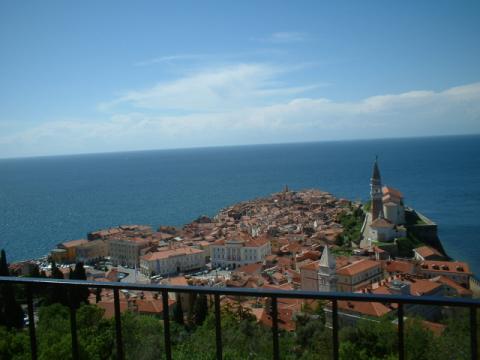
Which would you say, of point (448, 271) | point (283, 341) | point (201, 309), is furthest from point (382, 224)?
point (201, 309)

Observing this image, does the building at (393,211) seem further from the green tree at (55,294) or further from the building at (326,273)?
the green tree at (55,294)

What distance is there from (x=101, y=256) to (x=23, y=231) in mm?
14165

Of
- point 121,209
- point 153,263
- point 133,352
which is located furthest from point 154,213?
point 133,352

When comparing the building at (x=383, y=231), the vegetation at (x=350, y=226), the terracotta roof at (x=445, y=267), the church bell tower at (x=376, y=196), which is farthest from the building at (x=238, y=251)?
the terracotta roof at (x=445, y=267)

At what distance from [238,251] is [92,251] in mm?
13172

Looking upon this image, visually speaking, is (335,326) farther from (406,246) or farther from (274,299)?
(406,246)

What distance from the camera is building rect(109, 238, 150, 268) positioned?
125 ft

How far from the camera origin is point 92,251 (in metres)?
39.3

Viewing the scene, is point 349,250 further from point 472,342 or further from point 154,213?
point 154,213

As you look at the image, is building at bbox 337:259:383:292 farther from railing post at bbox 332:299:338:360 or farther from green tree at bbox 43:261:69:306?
railing post at bbox 332:299:338:360

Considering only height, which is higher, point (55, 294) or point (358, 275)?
point (55, 294)

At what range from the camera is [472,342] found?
1.82 m

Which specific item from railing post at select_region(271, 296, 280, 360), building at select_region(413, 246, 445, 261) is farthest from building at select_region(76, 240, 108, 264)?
railing post at select_region(271, 296, 280, 360)

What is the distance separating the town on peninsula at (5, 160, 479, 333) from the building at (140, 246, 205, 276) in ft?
0.25
